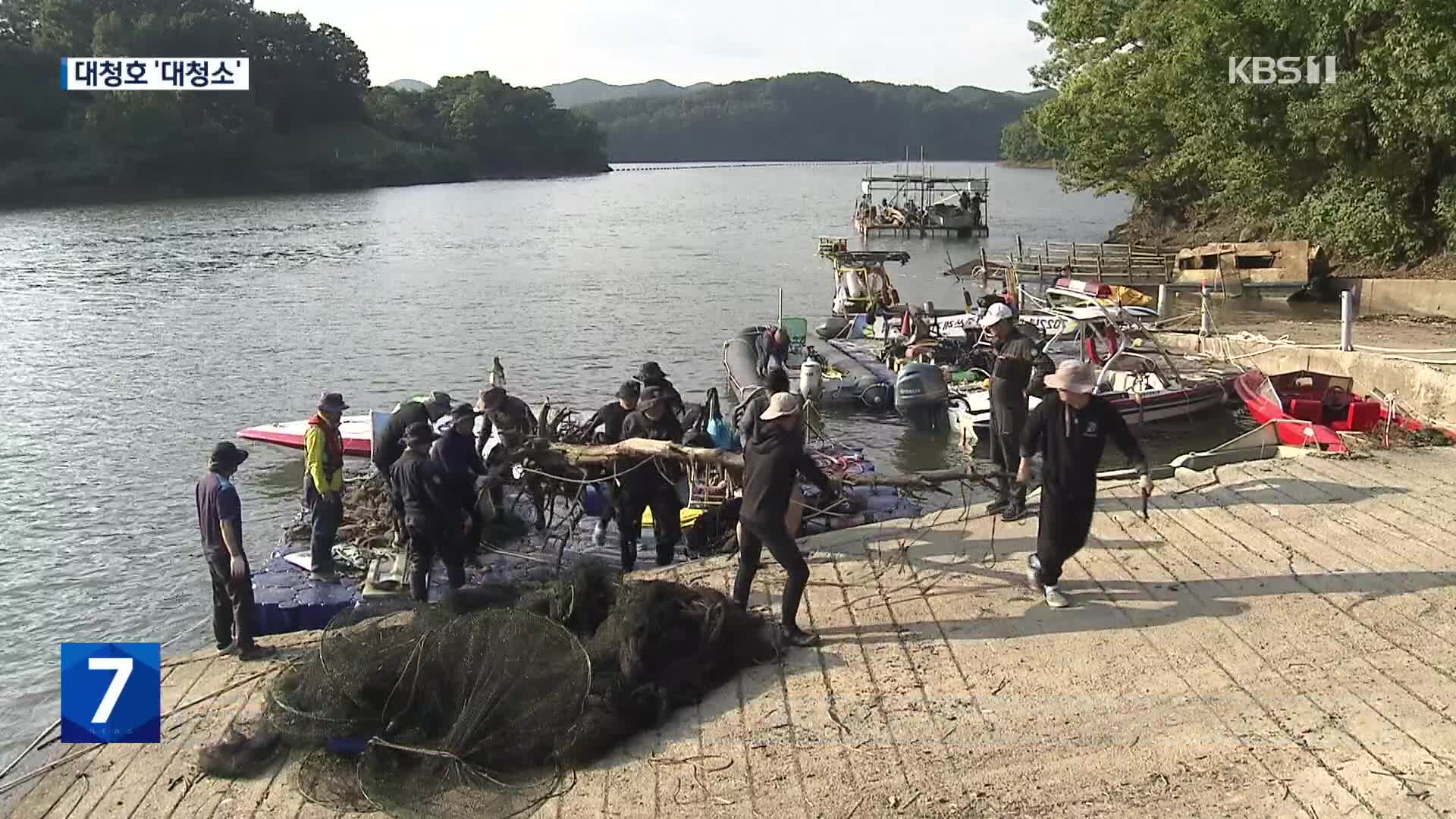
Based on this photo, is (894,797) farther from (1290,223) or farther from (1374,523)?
(1290,223)

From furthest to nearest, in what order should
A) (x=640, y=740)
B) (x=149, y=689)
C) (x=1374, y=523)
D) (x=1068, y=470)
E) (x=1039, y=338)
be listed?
(x=1039, y=338), (x=1374, y=523), (x=149, y=689), (x=1068, y=470), (x=640, y=740)

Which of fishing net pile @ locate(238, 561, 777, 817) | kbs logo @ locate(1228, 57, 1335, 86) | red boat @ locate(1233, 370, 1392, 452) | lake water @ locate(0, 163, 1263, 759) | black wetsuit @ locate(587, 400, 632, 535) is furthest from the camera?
kbs logo @ locate(1228, 57, 1335, 86)

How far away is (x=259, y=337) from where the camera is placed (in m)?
29.4

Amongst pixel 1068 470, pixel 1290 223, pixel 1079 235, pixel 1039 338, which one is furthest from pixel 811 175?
pixel 1068 470

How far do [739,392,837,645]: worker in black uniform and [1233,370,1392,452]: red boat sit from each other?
23.8 ft

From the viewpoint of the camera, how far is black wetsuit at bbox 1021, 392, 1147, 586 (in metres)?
7.04

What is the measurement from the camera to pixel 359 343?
28.7 metres

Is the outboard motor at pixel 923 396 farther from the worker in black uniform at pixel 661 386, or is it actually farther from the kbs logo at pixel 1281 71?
the kbs logo at pixel 1281 71

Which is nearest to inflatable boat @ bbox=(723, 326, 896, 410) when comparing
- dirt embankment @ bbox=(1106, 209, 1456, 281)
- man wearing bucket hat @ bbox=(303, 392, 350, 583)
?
man wearing bucket hat @ bbox=(303, 392, 350, 583)

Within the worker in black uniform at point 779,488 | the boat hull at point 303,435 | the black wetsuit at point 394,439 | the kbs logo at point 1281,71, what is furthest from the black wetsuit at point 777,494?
the kbs logo at point 1281,71

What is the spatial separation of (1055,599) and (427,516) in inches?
185

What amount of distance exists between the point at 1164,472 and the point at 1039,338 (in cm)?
699

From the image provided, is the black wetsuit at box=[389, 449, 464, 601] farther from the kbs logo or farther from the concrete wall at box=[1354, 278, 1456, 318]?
the kbs logo

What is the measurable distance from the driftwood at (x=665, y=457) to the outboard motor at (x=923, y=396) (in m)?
7.67
